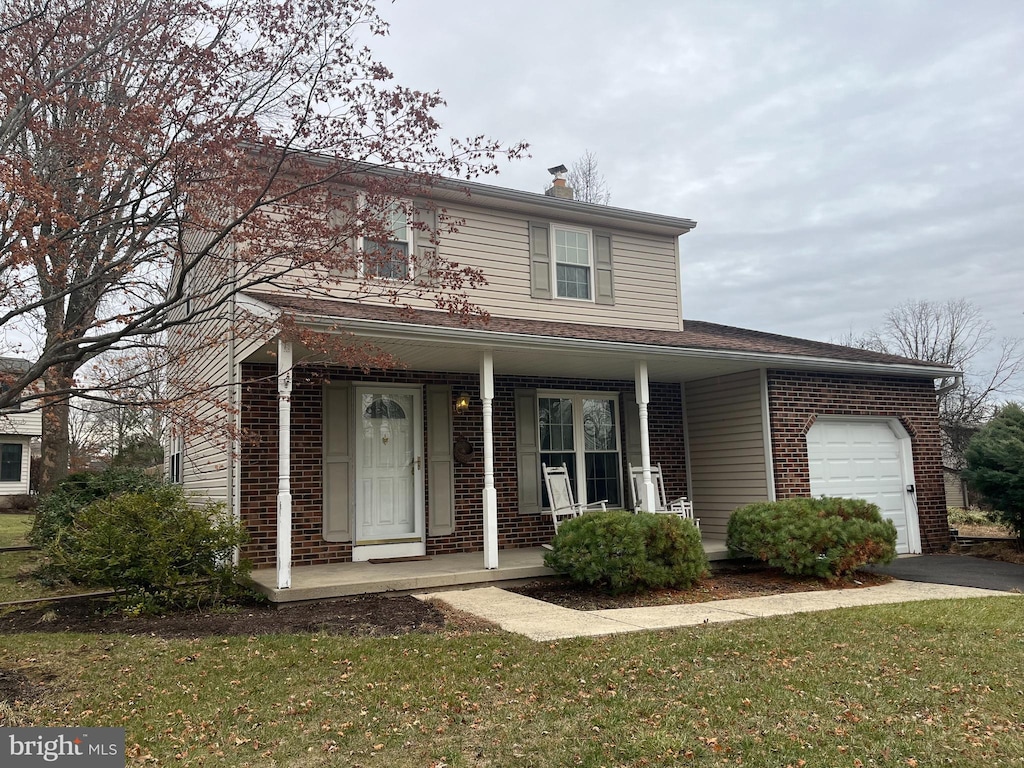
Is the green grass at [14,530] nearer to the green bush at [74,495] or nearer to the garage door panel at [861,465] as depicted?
the green bush at [74,495]

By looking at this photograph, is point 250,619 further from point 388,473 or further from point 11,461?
point 11,461

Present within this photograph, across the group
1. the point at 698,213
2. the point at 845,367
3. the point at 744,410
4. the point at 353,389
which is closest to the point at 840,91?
the point at 845,367

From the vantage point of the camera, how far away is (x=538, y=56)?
9188 mm

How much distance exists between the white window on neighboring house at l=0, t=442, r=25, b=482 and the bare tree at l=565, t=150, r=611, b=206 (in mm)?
21440

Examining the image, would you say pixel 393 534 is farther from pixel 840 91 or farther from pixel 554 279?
pixel 840 91

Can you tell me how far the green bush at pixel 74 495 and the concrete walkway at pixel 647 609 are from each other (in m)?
5.53

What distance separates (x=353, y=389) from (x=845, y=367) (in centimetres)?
674

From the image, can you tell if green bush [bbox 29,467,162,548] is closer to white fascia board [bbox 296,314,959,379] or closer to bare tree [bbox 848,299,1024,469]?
white fascia board [bbox 296,314,959,379]

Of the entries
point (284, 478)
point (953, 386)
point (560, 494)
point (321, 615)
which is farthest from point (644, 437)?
point (953, 386)

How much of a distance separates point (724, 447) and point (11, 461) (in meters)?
25.3

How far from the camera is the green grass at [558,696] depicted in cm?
330

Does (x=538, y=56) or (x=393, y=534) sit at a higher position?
(x=538, y=56)

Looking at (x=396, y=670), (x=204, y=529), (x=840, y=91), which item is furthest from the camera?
(x=840, y=91)

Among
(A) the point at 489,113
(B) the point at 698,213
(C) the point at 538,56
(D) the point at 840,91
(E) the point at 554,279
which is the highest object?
(B) the point at 698,213
